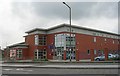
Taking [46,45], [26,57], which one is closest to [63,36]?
[46,45]

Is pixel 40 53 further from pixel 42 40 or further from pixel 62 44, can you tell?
pixel 62 44

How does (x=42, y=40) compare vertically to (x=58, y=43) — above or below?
above

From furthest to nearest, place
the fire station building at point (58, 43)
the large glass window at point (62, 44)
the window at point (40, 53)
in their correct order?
the window at point (40, 53), the fire station building at point (58, 43), the large glass window at point (62, 44)

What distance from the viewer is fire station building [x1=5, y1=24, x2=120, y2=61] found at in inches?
2517

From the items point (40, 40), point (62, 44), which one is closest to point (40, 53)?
point (40, 40)

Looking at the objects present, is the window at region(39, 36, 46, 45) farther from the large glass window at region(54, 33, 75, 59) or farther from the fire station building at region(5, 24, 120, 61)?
the large glass window at region(54, 33, 75, 59)

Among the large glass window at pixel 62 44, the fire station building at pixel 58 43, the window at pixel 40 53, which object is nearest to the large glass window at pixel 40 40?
the fire station building at pixel 58 43

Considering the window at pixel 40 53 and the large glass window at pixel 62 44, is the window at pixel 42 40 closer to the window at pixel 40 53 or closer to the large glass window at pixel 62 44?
the window at pixel 40 53

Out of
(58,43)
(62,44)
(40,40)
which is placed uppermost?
(40,40)

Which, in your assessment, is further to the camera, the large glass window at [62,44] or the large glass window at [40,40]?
the large glass window at [40,40]

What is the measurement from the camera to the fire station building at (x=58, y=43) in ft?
210

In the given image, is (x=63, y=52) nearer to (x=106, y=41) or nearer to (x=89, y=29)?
(x=89, y=29)

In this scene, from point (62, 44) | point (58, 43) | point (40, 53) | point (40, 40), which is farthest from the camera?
point (40, 40)

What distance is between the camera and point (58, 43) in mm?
65062
